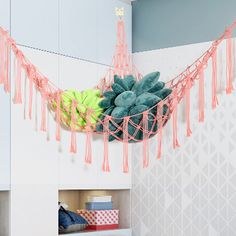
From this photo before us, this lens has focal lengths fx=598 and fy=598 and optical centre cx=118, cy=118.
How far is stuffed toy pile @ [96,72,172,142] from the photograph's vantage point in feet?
10.7

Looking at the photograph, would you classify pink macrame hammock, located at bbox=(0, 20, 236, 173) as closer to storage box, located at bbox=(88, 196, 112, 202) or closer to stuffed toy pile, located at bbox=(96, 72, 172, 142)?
stuffed toy pile, located at bbox=(96, 72, 172, 142)

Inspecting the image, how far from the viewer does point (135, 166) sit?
13.9 feet

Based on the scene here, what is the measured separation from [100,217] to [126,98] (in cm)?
111

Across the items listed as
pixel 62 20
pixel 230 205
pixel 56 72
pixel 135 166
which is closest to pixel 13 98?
pixel 56 72

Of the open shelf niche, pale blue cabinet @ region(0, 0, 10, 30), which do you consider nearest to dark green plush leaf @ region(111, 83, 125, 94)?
pale blue cabinet @ region(0, 0, 10, 30)

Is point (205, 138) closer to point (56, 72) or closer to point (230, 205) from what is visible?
point (230, 205)

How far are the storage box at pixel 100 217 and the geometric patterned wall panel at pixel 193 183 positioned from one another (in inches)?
7.1

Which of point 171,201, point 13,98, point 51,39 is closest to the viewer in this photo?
point 13,98

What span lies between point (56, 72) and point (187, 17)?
3.26ft

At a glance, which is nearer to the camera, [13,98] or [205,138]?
[13,98]

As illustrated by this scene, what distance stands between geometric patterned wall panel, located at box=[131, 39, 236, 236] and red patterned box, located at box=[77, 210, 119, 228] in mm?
171

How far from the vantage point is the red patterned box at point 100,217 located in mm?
4012

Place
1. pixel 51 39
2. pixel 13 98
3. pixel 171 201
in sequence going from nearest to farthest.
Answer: pixel 13 98
pixel 51 39
pixel 171 201

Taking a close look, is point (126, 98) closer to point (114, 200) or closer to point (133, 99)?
point (133, 99)
